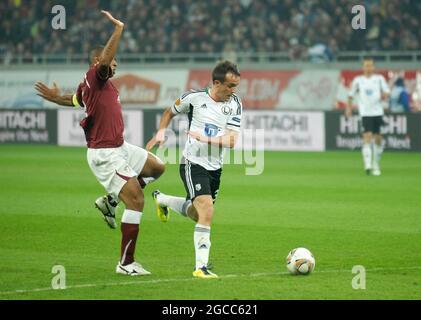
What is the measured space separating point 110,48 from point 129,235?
1.78 metres

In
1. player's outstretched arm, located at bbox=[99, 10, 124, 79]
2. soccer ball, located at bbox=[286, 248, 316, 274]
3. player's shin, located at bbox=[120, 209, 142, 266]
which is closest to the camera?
player's outstretched arm, located at bbox=[99, 10, 124, 79]

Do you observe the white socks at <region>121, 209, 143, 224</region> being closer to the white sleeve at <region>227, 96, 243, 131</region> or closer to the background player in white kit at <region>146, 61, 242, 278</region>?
the background player in white kit at <region>146, 61, 242, 278</region>

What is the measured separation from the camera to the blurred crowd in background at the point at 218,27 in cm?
2850

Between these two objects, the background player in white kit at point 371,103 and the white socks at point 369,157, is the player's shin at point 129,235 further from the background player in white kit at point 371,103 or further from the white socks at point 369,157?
the background player in white kit at point 371,103

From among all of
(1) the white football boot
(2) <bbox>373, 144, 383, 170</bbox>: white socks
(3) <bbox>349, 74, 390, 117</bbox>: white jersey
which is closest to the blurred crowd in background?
(3) <bbox>349, 74, 390, 117</bbox>: white jersey

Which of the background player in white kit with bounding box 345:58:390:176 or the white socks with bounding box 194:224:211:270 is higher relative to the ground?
the background player in white kit with bounding box 345:58:390:176

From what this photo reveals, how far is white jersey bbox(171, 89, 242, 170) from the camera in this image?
9352 millimetres

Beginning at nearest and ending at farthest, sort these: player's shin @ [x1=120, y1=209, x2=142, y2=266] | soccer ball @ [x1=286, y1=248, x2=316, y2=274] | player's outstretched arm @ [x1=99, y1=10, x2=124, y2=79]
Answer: player's outstretched arm @ [x1=99, y1=10, x2=124, y2=79] → soccer ball @ [x1=286, y1=248, x2=316, y2=274] → player's shin @ [x1=120, y1=209, x2=142, y2=266]

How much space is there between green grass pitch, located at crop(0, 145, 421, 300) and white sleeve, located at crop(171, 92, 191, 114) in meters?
1.55

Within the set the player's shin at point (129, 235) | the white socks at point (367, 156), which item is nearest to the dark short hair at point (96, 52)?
the player's shin at point (129, 235)

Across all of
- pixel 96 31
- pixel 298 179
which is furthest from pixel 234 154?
pixel 96 31

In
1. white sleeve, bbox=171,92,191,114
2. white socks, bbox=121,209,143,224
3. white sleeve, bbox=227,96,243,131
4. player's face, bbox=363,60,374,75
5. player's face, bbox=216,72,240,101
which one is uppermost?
player's face, bbox=363,60,374,75

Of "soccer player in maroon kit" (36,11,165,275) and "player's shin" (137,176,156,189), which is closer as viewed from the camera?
"soccer player in maroon kit" (36,11,165,275)

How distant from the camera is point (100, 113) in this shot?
30.9 ft
